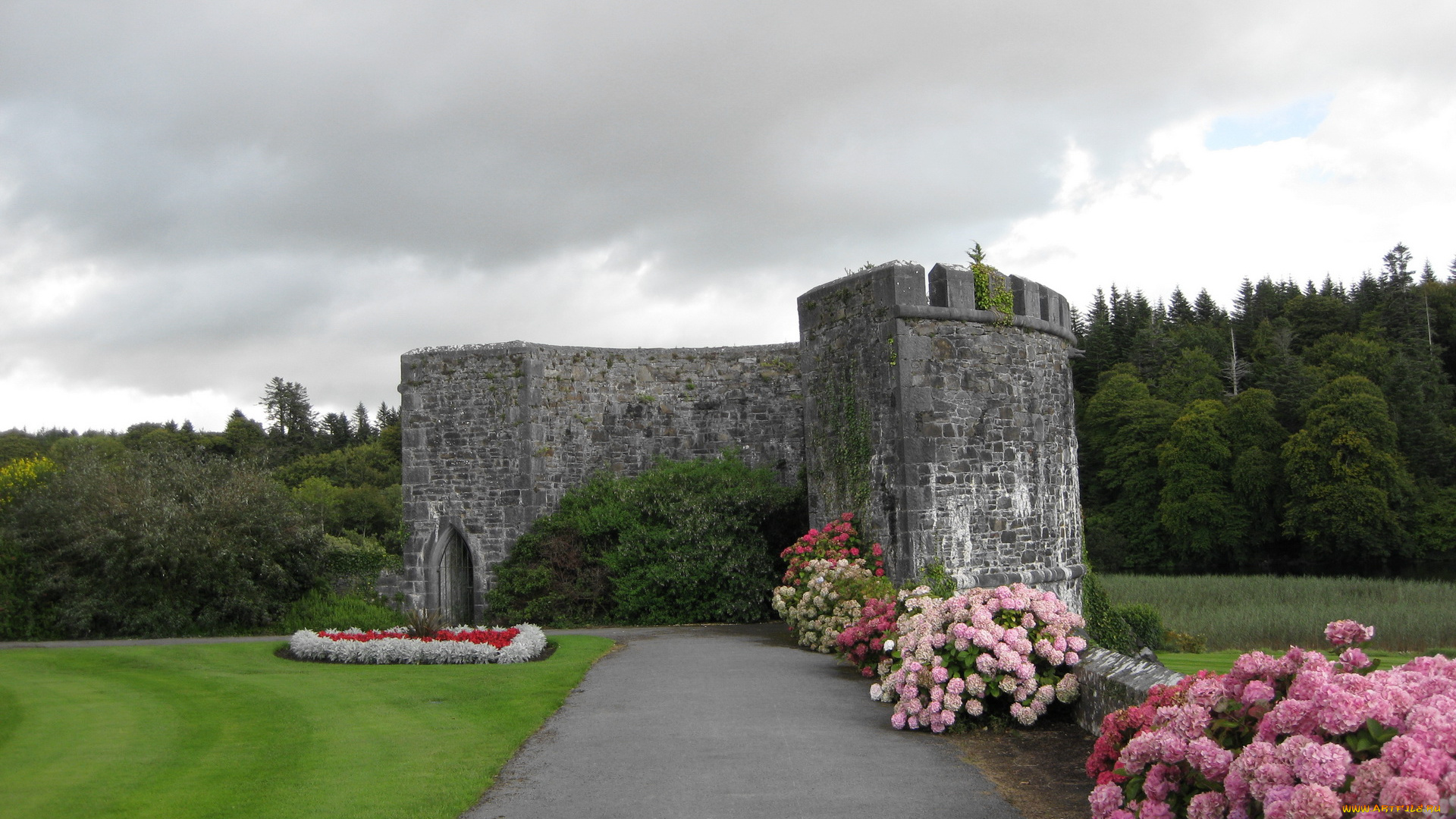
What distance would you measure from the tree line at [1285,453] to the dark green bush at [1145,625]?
1959cm

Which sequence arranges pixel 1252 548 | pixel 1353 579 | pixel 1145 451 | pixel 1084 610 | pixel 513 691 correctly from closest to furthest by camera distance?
pixel 513 691 < pixel 1084 610 < pixel 1353 579 < pixel 1252 548 < pixel 1145 451

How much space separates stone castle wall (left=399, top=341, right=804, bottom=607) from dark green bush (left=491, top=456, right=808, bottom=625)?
58 centimetres

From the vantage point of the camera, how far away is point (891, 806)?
229 inches

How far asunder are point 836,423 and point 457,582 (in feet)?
28.2

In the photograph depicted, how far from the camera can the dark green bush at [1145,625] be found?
21.1 metres

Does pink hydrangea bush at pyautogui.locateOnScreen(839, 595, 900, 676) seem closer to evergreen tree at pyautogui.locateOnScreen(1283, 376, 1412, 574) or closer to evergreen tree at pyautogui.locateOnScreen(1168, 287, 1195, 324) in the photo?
evergreen tree at pyautogui.locateOnScreen(1283, 376, 1412, 574)

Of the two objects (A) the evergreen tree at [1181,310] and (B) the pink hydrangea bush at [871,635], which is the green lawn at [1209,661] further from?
(A) the evergreen tree at [1181,310]

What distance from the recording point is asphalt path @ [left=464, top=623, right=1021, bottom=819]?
5863 mm

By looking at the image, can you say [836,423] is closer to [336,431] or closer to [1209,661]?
[1209,661]

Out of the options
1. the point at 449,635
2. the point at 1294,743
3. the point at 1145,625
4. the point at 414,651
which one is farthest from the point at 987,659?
the point at 1145,625

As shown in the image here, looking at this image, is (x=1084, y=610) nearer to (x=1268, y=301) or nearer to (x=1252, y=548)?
(x=1252, y=548)

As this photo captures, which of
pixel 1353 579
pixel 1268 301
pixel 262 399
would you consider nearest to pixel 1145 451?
pixel 1353 579

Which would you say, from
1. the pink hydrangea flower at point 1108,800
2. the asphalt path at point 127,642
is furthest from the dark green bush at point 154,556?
the pink hydrangea flower at point 1108,800

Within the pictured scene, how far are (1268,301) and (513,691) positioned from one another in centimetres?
6246
